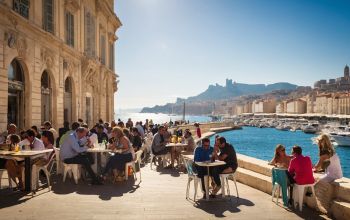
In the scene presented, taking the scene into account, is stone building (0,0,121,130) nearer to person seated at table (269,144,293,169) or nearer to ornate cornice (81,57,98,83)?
ornate cornice (81,57,98,83)

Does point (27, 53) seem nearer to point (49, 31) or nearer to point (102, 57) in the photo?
point (49, 31)

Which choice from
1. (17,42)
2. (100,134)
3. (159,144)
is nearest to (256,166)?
(159,144)

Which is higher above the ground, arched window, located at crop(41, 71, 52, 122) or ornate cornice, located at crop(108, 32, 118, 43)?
ornate cornice, located at crop(108, 32, 118, 43)

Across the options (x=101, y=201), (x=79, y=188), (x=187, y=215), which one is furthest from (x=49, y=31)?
(x=187, y=215)

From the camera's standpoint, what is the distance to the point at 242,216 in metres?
6.10

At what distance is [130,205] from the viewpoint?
264 inches

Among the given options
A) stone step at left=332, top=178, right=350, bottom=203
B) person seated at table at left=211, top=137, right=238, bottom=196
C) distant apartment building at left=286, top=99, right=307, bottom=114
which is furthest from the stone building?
distant apartment building at left=286, top=99, right=307, bottom=114

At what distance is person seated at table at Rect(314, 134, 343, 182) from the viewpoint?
21.7ft

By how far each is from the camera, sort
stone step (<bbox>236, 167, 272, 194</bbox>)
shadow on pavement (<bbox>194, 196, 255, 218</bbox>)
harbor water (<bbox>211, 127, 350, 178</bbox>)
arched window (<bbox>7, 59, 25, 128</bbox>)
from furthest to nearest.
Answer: harbor water (<bbox>211, 127, 350, 178</bbox>)
arched window (<bbox>7, 59, 25, 128</bbox>)
stone step (<bbox>236, 167, 272, 194</bbox>)
shadow on pavement (<bbox>194, 196, 255, 218</bbox>)

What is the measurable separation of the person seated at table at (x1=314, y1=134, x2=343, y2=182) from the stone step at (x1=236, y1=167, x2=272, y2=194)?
3.99 feet

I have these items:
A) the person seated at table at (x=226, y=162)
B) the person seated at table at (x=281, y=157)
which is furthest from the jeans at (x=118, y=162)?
the person seated at table at (x=281, y=157)

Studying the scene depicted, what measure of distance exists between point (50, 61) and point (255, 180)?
1147 centimetres

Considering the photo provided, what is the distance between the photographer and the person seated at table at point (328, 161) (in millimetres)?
6629

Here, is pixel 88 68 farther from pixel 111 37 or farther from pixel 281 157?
pixel 281 157
